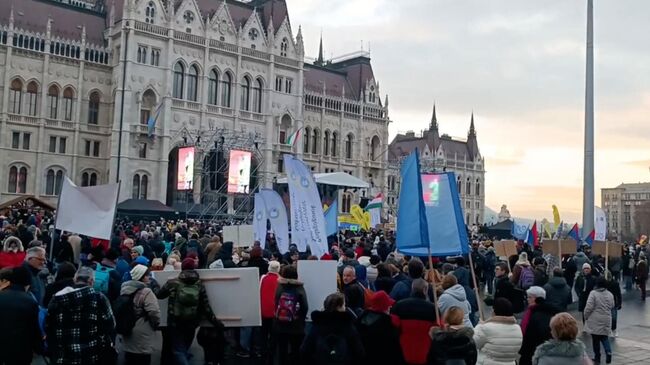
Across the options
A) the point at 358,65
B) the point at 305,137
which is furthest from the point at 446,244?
the point at 358,65

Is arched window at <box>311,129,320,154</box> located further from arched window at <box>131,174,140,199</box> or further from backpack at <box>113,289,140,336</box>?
backpack at <box>113,289,140,336</box>

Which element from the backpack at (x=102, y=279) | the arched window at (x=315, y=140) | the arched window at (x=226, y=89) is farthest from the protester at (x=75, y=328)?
the arched window at (x=315, y=140)

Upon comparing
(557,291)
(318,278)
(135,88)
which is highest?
(135,88)

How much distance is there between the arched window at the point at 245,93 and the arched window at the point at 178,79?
5.42m

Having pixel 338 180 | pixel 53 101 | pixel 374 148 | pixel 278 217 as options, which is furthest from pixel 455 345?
pixel 374 148

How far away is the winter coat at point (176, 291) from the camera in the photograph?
23.1 feet

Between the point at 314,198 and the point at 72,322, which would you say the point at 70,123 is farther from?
the point at 72,322

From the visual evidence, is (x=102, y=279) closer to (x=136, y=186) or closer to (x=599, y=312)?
(x=599, y=312)

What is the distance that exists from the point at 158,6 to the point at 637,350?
42610 millimetres

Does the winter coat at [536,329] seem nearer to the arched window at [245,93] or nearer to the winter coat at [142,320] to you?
the winter coat at [142,320]

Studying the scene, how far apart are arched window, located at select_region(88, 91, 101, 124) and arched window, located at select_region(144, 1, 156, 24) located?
6.50m

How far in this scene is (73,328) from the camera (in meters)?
5.24

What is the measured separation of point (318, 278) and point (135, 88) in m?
39.7

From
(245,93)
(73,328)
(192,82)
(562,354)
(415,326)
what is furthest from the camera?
(245,93)
